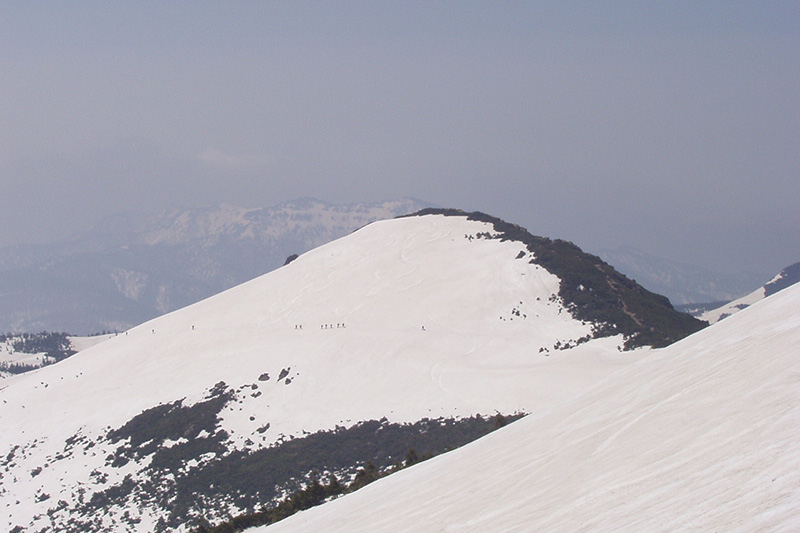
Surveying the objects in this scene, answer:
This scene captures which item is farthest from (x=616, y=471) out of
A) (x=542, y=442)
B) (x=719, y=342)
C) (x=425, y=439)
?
(x=425, y=439)

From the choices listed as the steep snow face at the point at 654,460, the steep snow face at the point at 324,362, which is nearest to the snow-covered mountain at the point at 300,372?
the steep snow face at the point at 324,362

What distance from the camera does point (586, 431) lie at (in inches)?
606

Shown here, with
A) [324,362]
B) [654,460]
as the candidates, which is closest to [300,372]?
[324,362]

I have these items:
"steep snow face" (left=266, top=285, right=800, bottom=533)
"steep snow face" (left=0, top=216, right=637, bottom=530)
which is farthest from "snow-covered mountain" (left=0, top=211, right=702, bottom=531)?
"steep snow face" (left=266, top=285, right=800, bottom=533)

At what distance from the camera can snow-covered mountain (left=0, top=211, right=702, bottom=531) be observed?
50.3m

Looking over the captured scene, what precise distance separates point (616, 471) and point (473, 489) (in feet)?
13.5

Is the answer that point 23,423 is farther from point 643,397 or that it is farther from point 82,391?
point 643,397

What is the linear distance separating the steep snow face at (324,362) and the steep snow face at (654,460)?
106ft

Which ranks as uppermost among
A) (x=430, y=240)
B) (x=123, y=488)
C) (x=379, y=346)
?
(x=430, y=240)

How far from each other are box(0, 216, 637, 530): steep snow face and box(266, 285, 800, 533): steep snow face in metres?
32.4

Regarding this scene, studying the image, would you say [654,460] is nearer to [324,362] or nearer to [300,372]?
[300,372]

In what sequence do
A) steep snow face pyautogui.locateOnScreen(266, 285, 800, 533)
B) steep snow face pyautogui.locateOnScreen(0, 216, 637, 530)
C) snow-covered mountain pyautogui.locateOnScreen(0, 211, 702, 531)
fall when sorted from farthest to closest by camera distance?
steep snow face pyautogui.locateOnScreen(0, 216, 637, 530) → snow-covered mountain pyautogui.locateOnScreen(0, 211, 702, 531) → steep snow face pyautogui.locateOnScreen(266, 285, 800, 533)

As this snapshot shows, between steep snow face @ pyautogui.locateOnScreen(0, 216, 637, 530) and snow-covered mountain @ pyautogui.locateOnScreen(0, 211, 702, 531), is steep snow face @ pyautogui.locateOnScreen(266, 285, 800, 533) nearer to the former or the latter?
snow-covered mountain @ pyautogui.locateOnScreen(0, 211, 702, 531)

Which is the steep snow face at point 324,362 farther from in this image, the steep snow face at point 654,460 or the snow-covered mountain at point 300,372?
the steep snow face at point 654,460
